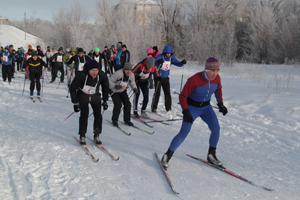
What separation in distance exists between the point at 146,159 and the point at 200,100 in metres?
1.42

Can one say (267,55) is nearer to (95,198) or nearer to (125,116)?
(125,116)

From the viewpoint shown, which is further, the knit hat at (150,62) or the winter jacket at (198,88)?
the knit hat at (150,62)

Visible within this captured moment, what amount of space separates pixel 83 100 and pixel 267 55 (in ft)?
76.8

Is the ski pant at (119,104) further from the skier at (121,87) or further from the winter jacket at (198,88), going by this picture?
the winter jacket at (198,88)

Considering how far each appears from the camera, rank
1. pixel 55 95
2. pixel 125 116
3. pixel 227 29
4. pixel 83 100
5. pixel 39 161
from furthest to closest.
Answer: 1. pixel 227 29
2. pixel 55 95
3. pixel 125 116
4. pixel 83 100
5. pixel 39 161

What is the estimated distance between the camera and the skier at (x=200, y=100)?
11.2ft

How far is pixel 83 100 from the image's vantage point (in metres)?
4.34

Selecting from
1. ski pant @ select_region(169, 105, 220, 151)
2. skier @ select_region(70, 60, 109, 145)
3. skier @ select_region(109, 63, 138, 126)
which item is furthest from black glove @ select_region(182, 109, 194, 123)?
skier @ select_region(109, 63, 138, 126)

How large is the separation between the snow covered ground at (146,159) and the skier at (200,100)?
446 millimetres

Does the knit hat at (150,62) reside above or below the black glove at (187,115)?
above

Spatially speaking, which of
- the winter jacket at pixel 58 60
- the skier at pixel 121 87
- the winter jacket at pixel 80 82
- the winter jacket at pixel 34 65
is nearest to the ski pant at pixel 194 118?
the winter jacket at pixel 80 82

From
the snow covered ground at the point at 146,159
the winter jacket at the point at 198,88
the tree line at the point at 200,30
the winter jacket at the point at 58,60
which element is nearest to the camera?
the snow covered ground at the point at 146,159

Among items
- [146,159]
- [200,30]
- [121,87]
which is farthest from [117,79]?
[200,30]

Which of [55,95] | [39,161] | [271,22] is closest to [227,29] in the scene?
[271,22]
